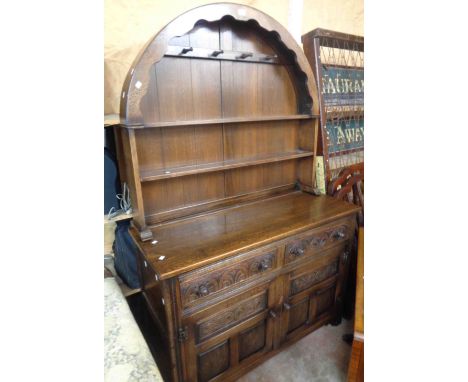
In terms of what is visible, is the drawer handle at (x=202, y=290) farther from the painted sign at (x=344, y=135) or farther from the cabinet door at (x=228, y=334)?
the painted sign at (x=344, y=135)

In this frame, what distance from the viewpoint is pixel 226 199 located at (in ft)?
5.49

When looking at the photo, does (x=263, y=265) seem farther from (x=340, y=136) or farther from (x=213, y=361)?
(x=340, y=136)

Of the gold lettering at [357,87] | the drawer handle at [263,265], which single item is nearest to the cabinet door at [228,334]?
the drawer handle at [263,265]

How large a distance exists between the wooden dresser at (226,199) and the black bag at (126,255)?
0.31ft

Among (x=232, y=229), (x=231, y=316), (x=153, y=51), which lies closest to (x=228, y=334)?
(x=231, y=316)

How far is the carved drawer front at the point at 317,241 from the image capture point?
144cm

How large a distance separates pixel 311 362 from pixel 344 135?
5.15 feet
